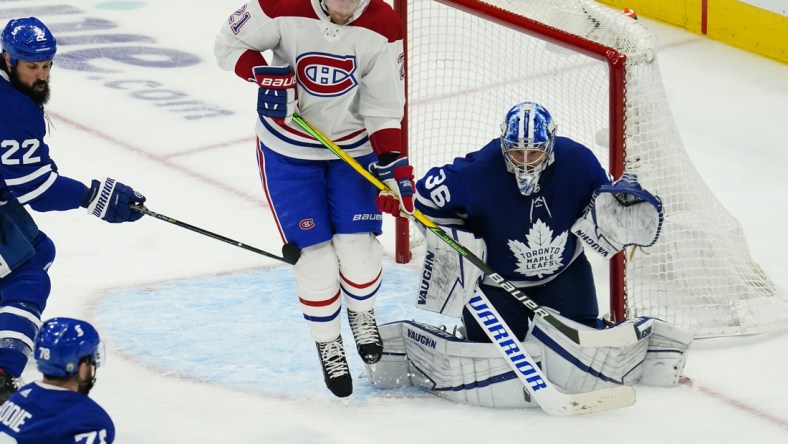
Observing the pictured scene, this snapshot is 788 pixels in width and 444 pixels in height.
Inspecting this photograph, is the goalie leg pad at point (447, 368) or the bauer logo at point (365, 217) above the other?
the bauer logo at point (365, 217)

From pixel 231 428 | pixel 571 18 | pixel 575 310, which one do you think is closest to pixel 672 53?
pixel 571 18

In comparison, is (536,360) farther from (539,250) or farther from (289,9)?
(289,9)

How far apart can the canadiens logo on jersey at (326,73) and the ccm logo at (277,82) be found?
0.28 ft

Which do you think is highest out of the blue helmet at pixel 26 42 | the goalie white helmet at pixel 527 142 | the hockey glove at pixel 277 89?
the blue helmet at pixel 26 42

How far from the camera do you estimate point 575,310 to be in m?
3.98

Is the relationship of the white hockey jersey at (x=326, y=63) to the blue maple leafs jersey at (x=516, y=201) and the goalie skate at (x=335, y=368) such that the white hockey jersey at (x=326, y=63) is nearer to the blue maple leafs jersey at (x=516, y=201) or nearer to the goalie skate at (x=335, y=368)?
the blue maple leafs jersey at (x=516, y=201)

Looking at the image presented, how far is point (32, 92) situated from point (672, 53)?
158 inches

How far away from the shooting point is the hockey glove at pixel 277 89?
3.73m

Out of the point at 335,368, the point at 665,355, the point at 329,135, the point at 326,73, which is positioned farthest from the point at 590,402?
the point at 326,73

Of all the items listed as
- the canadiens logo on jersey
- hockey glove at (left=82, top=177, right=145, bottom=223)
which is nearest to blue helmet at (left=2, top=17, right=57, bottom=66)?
hockey glove at (left=82, top=177, right=145, bottom=223)

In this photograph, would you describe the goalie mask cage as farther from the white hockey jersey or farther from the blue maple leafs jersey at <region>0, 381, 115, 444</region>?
the blue maple leafs jersey at <region>0, 381, 115, 444</region>

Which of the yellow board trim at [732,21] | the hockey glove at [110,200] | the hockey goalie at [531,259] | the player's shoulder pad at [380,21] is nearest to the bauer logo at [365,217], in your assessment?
the hockey goalie at [531,259]

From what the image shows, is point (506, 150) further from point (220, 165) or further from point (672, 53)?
point (672, 53)

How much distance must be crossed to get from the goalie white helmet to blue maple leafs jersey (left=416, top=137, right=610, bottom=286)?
0.07m
